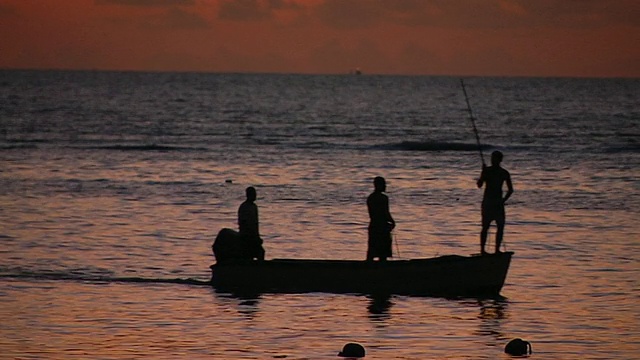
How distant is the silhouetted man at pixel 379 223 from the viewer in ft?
60.7

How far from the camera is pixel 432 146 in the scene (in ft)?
195

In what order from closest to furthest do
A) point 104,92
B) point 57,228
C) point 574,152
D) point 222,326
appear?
point 222,326 → point 57,228 → point 574,152 → point 104,92

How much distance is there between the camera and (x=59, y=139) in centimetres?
5797

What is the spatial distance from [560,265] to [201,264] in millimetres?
5871

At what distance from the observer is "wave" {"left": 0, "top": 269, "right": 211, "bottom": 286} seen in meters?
19.9

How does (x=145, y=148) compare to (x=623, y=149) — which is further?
(x=623, y=149)


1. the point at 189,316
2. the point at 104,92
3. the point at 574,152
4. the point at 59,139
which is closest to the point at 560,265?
the point at 189,316

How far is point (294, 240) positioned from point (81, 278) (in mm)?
5734

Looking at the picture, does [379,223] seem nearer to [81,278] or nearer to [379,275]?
[379,275]

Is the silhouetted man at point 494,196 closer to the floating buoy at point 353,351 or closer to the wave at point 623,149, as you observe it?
the floating buoy at point 353,351

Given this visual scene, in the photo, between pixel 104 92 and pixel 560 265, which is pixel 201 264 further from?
pixel 104 92

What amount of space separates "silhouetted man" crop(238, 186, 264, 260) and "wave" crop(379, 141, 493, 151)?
128 feet

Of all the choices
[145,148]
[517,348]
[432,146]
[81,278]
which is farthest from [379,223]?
[432,146]

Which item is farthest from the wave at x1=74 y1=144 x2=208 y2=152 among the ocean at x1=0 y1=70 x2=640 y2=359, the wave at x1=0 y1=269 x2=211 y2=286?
the wave at x1=0 y1=269 x2=211 y2=286
